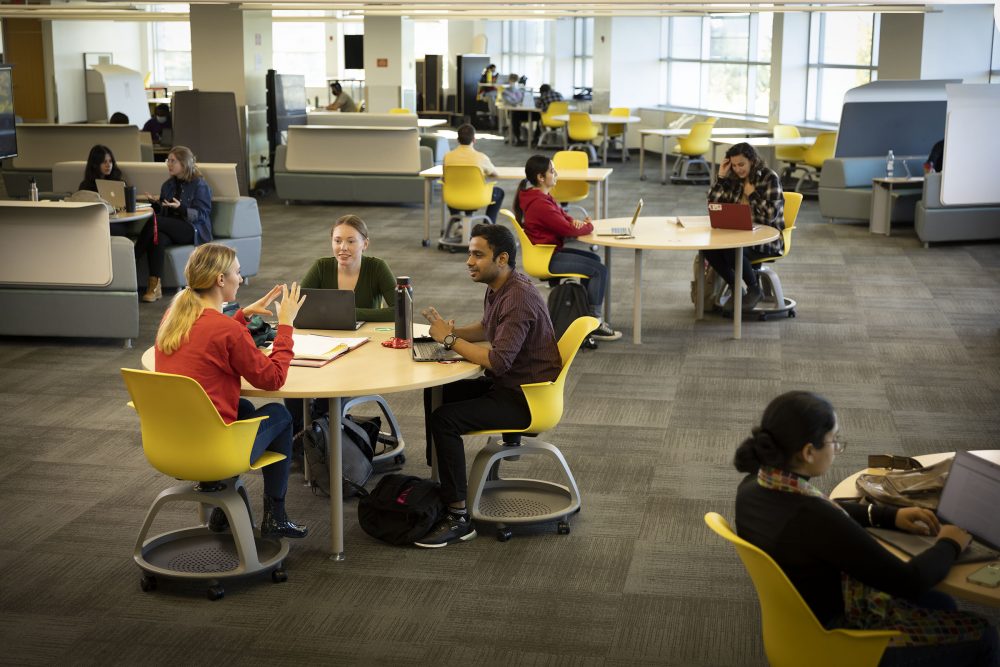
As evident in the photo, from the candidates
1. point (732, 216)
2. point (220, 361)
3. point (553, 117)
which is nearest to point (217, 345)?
point (220, 361)

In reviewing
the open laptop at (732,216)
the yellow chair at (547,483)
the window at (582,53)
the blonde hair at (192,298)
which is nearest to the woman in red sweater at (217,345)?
the blonde hair at (192,298)

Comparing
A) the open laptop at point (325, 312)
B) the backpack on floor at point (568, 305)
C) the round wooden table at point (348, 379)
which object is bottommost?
the backpack on floor at point (568, 305)

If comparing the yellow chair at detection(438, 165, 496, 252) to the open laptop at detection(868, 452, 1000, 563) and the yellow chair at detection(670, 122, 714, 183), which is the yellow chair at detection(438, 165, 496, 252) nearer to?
the yellow chair at detection(670, 122, 714, 183)

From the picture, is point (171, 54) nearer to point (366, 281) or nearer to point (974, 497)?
point (366, 281)

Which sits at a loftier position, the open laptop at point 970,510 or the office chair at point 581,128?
the office chair at point 581,128

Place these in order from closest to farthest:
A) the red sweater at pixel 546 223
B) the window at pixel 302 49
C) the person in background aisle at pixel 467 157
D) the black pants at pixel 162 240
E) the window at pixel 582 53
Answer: the red sweater at pixel 546 223, the black pants at pixel 162 240, the person in background aisle at pixel 467 157, the window at pixel 582 53, the window at pixel 302 49

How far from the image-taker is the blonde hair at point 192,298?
3873 mm

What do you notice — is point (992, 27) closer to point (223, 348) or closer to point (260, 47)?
point (260, 47)

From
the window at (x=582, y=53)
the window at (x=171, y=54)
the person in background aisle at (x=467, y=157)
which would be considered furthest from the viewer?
the window at (x=171, y=54)

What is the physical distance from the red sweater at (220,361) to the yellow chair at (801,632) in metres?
1.76

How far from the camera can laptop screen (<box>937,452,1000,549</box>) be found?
8.80 ft

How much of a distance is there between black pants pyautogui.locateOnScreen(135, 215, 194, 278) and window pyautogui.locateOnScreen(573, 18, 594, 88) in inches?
671

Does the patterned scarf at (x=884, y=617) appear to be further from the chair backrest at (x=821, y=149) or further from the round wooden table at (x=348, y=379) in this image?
the chair backrest at (x=821, y=149)

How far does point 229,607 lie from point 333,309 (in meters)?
1.41
